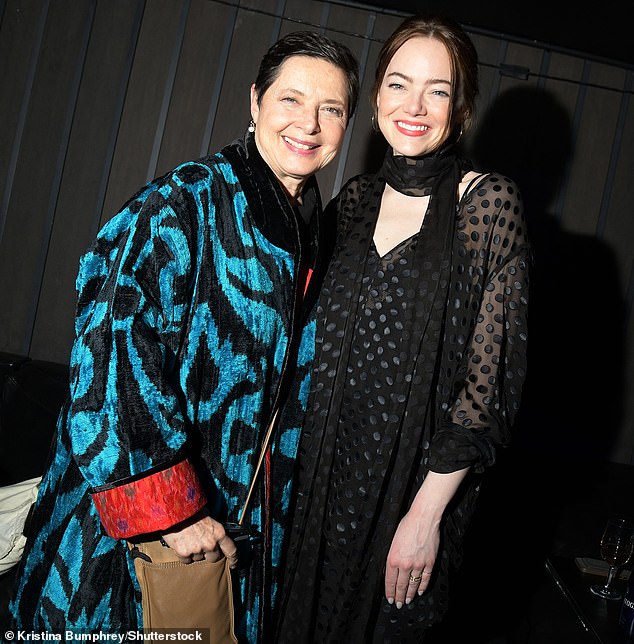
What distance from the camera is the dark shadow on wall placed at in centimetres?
255

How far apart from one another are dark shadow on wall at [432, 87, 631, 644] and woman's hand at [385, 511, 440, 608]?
1115mm

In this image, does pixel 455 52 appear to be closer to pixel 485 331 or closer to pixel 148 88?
pixel 485 331

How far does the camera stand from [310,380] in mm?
1658

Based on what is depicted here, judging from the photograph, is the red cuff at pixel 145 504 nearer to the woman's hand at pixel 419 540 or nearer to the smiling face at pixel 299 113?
the woman's hand at pixel 419 540

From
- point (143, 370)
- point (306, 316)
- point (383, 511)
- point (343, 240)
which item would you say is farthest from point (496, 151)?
point (143, 370)

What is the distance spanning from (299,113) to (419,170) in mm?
352

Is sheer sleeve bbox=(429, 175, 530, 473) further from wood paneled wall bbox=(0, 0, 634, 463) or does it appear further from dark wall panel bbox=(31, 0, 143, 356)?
dark wall panel bbox=(31, 0, 143, 356)

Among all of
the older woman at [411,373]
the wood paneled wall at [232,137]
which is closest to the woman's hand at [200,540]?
the older woman at [411,373]

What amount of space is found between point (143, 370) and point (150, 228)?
0.27 m

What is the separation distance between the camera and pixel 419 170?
170 centimetres

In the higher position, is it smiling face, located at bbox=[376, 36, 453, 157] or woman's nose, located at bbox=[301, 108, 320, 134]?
smiling face, located at bbox=[376, 36, 453, 157]

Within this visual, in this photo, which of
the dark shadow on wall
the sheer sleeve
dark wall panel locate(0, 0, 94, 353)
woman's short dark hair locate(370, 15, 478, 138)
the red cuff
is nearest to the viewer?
the red cuff

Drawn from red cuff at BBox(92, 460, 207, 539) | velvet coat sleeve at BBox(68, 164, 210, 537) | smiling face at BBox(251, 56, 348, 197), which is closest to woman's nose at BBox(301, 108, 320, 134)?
smiling face at BBox(251, 56, 348, 197)

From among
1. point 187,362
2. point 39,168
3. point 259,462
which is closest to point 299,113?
point 187,362
